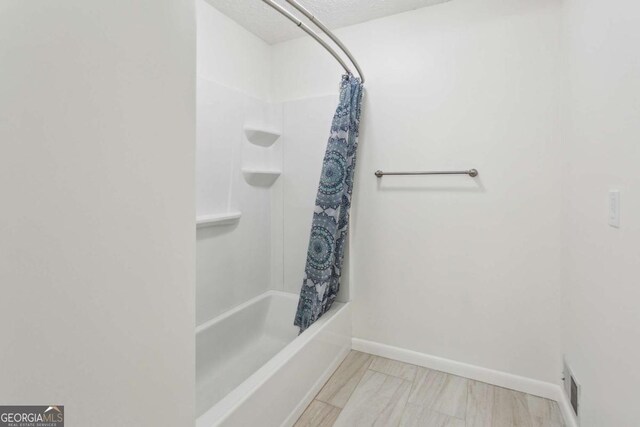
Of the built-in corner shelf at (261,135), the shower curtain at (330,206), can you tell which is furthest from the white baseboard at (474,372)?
the built-in corner shelf at (261,135)

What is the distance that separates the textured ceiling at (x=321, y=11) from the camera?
1.78 m

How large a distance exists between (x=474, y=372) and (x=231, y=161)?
76.6 inches

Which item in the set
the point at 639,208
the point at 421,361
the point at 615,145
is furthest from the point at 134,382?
the point at 421,361

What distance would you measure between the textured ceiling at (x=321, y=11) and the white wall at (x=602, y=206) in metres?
0.89

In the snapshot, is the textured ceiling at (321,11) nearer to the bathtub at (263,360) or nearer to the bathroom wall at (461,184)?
the bathroom wall at (461,184)

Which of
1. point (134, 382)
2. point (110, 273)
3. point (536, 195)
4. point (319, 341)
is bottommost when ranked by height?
point (319, 341)

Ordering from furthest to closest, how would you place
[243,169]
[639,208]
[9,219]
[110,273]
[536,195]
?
[243,169]
[536,195]
[639,208]
[110,273]
[9,219]

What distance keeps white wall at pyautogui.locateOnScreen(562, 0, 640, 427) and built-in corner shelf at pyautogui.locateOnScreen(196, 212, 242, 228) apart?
1781mm

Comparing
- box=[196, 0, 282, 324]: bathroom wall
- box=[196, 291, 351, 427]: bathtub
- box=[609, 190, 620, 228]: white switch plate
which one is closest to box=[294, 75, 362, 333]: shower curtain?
box=[196, 291, 351, 427]: bathtub

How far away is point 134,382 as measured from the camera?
690mm

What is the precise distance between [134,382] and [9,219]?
0.44 meters

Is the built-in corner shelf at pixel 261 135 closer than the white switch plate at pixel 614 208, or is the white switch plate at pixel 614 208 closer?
the white switch plate at pixel 614 208

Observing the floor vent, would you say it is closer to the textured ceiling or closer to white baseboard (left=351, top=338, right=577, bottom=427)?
white baseboard (left=351, top=338, right=577, bottom=427)

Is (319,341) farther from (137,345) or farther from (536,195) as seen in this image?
(536,195)
